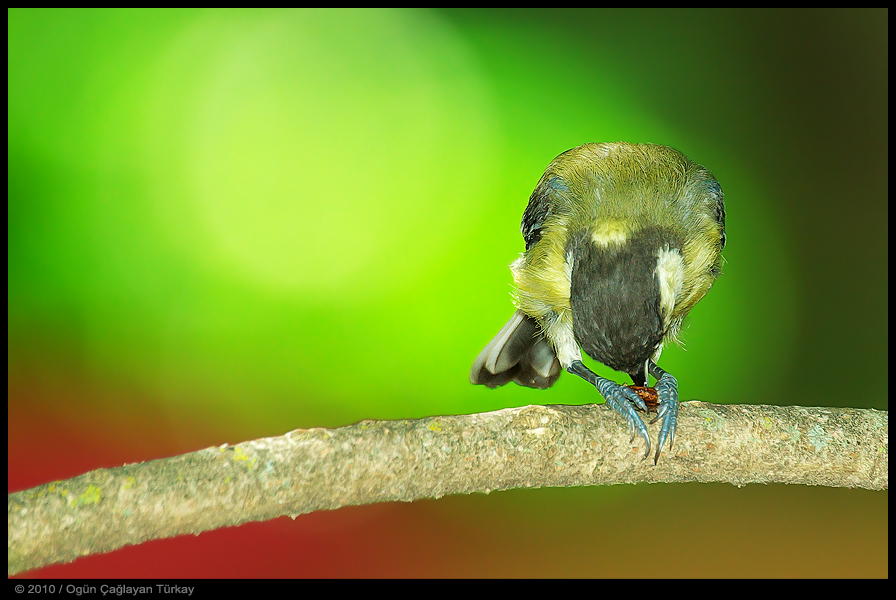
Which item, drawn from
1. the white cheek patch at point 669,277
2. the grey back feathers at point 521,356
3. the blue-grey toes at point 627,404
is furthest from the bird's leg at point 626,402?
the grey back feathers at point 521,356

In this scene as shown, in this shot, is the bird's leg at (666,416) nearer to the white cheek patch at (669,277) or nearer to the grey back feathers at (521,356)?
the white cheek patch at (669,277)

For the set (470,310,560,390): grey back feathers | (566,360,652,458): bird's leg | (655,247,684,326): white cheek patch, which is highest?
(655,247,684,326): white cheek patch

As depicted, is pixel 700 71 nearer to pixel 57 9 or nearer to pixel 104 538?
pixel 57 9

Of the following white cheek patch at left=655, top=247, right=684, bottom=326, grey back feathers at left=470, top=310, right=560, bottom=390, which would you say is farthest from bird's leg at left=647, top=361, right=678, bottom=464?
grey back feathers at left=470, top=310, right=560, bottom=390

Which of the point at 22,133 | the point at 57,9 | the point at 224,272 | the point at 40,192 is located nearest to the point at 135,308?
the point at 224,272

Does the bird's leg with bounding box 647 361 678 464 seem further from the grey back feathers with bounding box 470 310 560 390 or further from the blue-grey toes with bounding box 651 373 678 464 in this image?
the grey back feathers with bounding box 470 310 560 390

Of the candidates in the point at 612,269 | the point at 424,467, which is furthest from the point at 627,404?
the point at 424,467

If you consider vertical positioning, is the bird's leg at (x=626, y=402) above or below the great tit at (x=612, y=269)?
below

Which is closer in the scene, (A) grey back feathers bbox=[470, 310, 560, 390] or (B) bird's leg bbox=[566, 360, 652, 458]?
(B) bird's leg bbox=[566, 360, 652, 458]
